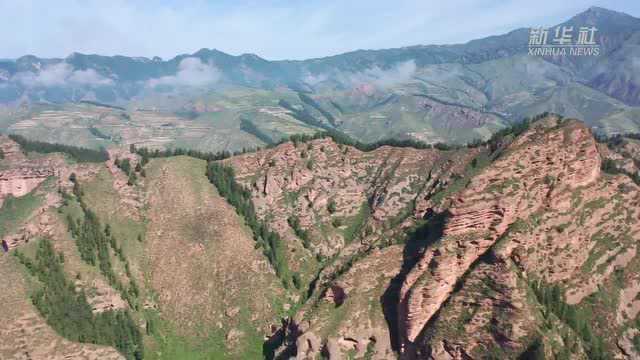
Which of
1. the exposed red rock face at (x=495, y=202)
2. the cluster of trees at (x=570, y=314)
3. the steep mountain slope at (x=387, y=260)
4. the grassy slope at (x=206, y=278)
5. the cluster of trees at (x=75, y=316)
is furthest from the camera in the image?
the grassy slope at (x=206, y=278)

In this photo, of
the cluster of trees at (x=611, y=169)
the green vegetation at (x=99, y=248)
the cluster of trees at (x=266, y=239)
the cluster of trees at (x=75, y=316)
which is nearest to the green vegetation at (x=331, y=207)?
the cluster of trees at (x=266, y=239)

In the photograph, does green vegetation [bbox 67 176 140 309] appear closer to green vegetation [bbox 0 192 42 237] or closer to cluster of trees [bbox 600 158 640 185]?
green vegetation [bbox 0 192 42 237]

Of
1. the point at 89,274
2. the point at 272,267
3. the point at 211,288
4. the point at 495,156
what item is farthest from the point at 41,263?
the point at 495,156

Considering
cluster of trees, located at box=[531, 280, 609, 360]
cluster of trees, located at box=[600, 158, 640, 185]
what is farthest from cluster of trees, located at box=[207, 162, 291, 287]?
cluster of trees, located at box=[600, 158, 640, 185]

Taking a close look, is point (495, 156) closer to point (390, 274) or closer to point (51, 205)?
point (390, 274)

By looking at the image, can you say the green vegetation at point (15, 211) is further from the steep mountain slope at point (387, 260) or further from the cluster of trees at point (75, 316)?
the cluster of trees at point (75, 316)

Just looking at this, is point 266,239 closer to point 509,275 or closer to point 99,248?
point 99,248

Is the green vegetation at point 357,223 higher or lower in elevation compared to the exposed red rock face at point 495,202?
lower
